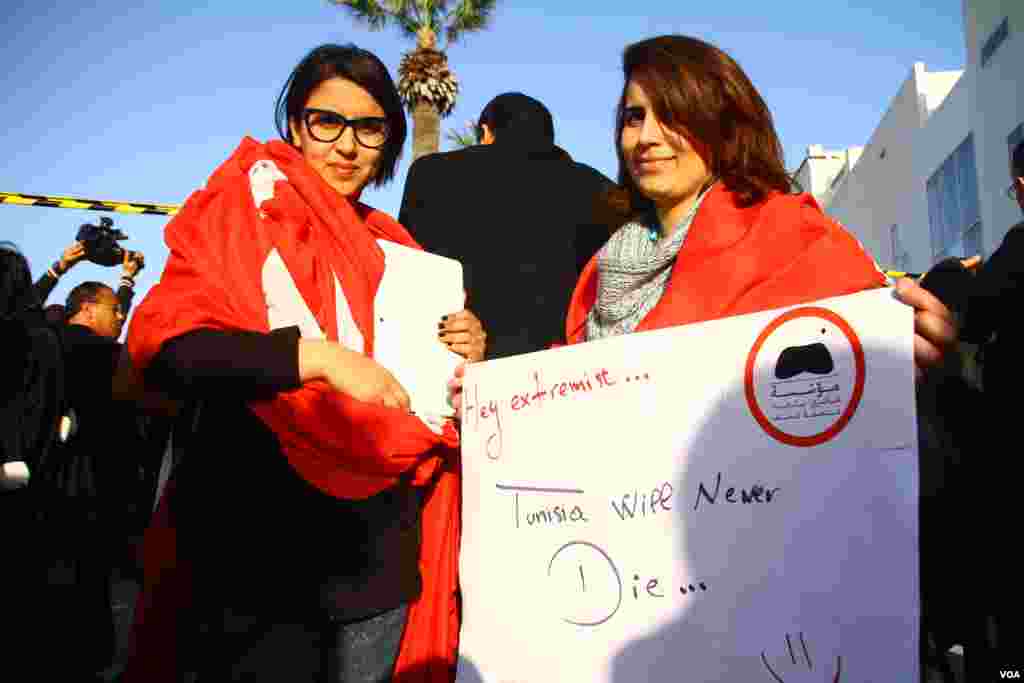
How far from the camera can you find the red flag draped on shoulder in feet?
4.31

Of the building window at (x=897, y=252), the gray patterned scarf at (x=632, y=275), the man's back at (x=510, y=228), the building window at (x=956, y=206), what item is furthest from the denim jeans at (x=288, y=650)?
the building window at (x=897, y=252)

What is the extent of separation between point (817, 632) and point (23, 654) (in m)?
3.34

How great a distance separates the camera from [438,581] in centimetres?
156

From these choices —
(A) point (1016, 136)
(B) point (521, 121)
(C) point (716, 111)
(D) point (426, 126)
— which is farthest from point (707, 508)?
(A) point (1016, 136)

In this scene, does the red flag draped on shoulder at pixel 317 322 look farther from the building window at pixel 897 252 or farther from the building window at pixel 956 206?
the building window at pixel 897 252

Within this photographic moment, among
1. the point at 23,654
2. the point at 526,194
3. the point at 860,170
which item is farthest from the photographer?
the point at 860,170

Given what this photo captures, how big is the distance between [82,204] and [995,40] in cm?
1527

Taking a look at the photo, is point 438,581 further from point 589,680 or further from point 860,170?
point 860,170

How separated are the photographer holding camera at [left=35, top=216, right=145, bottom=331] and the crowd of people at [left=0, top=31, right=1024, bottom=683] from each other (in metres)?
3.47

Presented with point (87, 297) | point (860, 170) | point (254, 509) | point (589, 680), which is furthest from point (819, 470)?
point (860, 170)

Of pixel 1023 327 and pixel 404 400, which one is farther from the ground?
pixel 1023 327

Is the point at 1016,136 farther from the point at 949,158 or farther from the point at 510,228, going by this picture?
the point at 510,228

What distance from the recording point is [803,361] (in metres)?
1.17

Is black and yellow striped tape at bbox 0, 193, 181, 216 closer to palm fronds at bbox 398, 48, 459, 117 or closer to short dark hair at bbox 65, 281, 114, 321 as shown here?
short dark hair at bbox 65, 281, 114, 321
